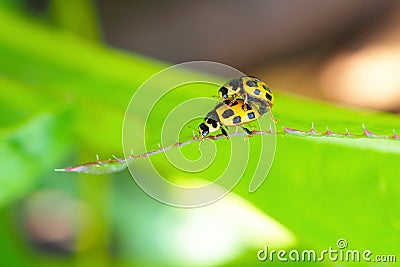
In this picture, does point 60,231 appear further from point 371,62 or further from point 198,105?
point 371,62

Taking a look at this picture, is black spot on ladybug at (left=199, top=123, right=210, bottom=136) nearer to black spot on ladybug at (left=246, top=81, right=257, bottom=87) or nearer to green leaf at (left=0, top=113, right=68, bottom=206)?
black spot on ladybug at (left=246, top=81, right=257, bottom=87)

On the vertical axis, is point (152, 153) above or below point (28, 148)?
below

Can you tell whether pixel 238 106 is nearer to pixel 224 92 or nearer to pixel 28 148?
pixel 224 92

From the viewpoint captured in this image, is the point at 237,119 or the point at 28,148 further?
the point at 28,148

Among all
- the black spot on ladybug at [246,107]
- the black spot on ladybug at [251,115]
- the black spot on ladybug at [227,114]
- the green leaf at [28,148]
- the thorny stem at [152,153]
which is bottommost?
the thorny stem at [152,153]

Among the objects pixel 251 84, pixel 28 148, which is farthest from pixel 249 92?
pixel 28 148

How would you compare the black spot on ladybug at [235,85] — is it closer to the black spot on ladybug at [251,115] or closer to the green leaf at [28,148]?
the black spot on ladybug at [251,115]

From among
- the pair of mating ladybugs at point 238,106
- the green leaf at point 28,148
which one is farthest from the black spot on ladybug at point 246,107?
the green leaf at point 28,148
